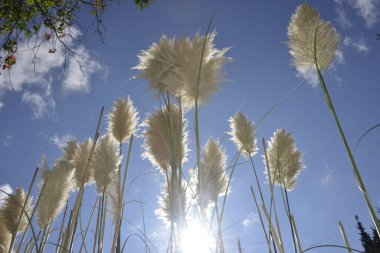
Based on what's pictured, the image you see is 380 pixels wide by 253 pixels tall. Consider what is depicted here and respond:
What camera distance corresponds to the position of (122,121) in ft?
11.3

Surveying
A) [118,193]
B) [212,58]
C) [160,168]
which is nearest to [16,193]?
[118,193]

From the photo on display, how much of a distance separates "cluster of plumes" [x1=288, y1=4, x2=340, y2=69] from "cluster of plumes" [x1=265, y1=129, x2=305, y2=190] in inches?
52.0

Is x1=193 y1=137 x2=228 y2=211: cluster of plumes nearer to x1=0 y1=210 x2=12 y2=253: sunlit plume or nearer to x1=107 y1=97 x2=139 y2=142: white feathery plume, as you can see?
x1=107 y1=97 x2=139 y2=142: white feathery plume

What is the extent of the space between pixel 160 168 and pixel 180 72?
1089 millimetres

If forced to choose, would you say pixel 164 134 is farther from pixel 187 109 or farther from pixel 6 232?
pixel 6 232

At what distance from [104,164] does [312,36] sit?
6.32ft

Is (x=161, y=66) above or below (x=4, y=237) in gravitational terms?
above

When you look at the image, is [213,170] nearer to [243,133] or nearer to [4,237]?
[243,133]

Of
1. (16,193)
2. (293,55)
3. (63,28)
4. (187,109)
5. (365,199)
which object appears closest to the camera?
(365,199)

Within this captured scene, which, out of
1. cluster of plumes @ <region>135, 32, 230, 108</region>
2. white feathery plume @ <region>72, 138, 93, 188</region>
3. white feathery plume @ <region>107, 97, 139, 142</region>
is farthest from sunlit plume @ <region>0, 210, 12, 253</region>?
cluster of plumes @ <region>135, 32, 230, 108</region>

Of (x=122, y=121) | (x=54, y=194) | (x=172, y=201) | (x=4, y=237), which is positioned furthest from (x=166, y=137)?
(x=4, y=237)

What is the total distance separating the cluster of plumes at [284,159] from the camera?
344 centimetres

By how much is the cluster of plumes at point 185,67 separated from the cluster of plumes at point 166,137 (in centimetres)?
17

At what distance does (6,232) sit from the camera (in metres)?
3.35
